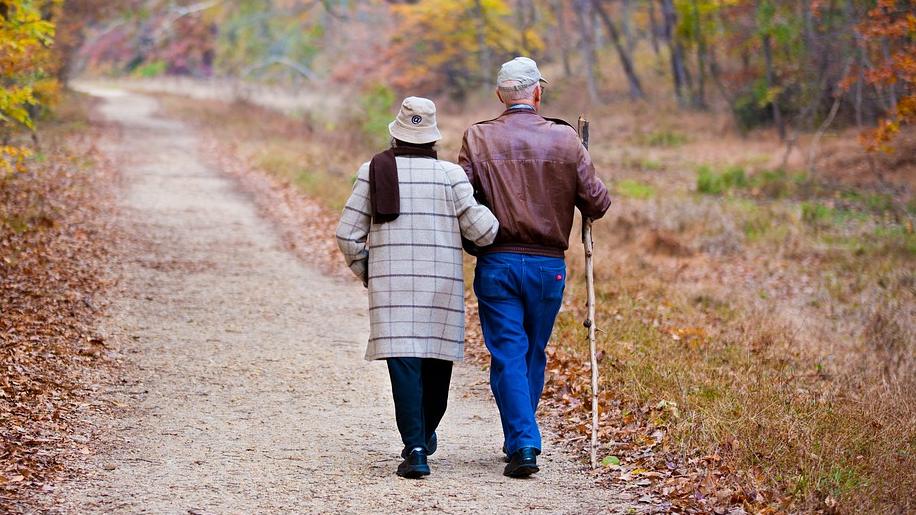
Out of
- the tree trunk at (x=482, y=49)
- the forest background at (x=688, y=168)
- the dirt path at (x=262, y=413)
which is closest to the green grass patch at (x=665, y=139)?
the forest background at (x=688, y=168)

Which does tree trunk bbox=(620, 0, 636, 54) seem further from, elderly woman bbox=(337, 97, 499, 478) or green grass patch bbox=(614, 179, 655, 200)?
elderly woman bbox=(337, 97, 499, 478)

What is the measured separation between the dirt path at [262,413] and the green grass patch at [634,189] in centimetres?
974

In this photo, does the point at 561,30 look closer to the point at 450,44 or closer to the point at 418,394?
the point at 450,44

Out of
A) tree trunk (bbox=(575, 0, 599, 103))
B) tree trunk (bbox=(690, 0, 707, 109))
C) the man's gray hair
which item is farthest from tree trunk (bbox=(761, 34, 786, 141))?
the man's gray hair

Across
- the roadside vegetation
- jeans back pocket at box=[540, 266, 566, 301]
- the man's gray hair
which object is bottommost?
the roadside vegetation

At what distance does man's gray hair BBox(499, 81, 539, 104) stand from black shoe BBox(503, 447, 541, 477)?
1.78 metres

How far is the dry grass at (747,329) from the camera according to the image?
5672 millimetres

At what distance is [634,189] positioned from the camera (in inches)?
879

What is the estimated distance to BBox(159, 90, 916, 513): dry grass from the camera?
5672 mm

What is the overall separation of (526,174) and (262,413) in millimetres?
2744

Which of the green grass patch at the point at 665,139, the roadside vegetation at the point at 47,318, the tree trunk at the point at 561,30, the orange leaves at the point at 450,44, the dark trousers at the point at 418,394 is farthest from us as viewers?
the tree trunk at the point at 561,30

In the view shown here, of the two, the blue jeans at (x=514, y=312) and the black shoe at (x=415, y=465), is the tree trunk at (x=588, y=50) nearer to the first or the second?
the blue jeans at (x=514, y=312)

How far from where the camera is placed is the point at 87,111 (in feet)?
104

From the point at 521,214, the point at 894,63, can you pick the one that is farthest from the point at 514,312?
the point at 894,63
